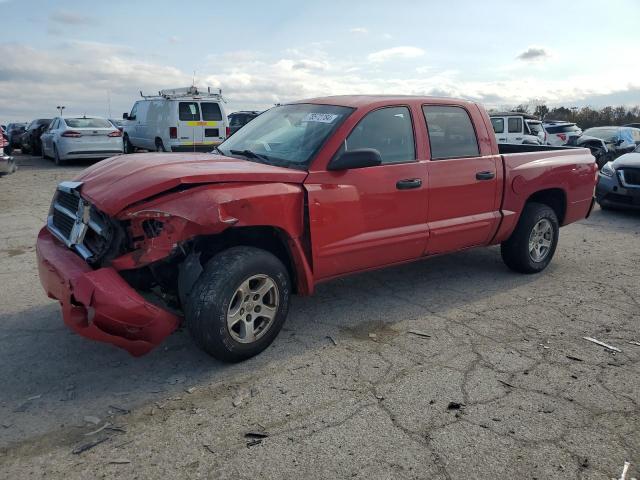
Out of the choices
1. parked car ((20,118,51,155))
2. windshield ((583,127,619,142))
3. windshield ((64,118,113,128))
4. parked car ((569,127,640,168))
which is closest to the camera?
windshield ((64,118,113,128))

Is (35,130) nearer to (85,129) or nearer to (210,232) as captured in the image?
(85,129)

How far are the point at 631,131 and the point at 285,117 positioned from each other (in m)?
17.8

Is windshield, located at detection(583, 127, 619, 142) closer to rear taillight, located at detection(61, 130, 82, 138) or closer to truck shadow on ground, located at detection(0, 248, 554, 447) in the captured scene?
truck shadow on ground, located at detection(0, 248, 554, 447)

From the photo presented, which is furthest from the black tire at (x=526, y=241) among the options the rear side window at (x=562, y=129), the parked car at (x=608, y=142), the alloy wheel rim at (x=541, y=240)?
the rear side window at (x=562, y=129)

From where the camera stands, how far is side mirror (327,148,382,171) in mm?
3871

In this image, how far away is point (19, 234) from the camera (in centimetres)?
716

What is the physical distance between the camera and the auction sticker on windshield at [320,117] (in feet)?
13.9

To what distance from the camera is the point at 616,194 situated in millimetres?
9625

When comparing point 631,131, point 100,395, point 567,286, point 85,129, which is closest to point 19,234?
point 100,395

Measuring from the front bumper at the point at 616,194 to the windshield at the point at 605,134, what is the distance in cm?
897

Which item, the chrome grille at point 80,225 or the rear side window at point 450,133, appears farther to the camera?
the rear side window at point 450,133

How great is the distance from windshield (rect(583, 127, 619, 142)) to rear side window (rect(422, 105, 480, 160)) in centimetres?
1507

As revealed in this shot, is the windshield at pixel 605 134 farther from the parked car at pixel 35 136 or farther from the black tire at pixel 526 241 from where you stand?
the parked car at pixel 35 136

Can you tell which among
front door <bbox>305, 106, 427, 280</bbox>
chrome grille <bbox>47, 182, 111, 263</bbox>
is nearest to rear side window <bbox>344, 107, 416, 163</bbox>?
front door <bbox>305, 106, 427, 280</bbox>
